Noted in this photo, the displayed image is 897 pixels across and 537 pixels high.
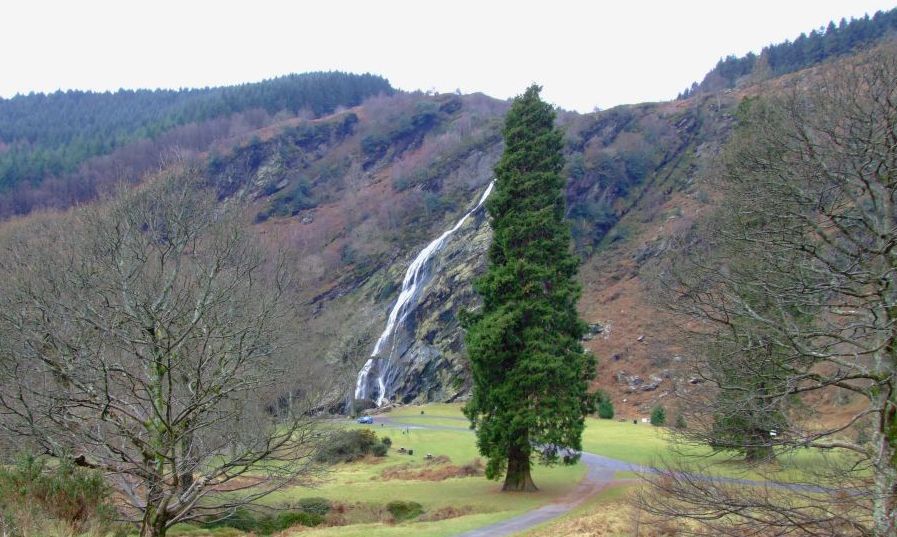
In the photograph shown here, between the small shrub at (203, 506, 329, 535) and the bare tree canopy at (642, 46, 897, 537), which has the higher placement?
the bare tree canopy at (642, 46, 897, 537)

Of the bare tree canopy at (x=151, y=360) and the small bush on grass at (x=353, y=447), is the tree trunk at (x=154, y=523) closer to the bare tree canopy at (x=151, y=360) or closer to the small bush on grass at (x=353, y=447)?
the bare tree canopy at (x=151, y=360)

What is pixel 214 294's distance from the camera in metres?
11.7

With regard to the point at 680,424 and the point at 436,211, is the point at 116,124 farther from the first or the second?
the point at 680,424

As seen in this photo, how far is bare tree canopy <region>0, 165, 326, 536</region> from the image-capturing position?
971 centimetres

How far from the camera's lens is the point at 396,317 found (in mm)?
67312

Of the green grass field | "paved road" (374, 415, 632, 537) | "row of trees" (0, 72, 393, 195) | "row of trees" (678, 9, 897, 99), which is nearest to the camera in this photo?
"paved road" (374, 415, 632, 537)

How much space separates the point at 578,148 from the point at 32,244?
7631 cm

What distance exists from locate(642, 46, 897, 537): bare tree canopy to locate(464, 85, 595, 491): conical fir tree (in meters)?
10.8

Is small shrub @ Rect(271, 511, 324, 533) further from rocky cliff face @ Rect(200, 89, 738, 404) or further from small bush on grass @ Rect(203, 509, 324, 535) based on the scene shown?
→ rocky cliff face @ Rect(200, 89, 738, 404)

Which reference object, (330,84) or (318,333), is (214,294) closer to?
(318,333)

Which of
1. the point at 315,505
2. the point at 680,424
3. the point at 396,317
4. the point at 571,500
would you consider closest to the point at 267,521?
the point at 315,505

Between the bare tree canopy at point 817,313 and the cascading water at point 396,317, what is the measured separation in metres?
50.2

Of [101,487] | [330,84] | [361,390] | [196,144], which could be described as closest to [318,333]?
[361,390]

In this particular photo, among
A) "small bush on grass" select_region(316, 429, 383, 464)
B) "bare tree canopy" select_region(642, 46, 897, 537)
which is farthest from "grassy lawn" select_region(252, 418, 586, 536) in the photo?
"bare tree canopy" select_region(642, 46, 897, 537)
